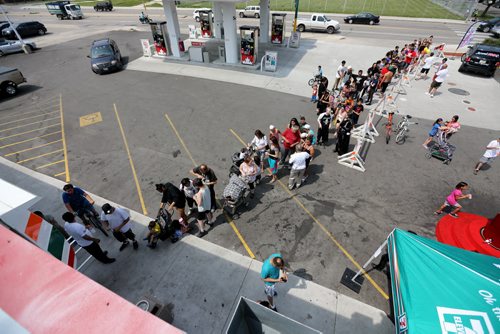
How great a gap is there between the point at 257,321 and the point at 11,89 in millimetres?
19869

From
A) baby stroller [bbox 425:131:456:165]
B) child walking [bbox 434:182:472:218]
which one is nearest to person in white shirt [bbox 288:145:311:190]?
child walking [bbox 434:182:472:218]

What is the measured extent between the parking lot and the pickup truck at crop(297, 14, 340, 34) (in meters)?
17.6

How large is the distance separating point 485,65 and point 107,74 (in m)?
26.5

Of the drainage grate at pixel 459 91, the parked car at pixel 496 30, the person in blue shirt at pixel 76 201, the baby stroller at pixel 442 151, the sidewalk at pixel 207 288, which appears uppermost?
the person in blue shirt at pixel 76 201

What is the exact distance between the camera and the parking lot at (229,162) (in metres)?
6.56

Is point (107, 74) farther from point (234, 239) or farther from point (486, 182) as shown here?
point (486, 182)

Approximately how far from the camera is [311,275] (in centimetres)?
571

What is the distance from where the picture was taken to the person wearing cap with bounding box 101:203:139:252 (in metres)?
5.47

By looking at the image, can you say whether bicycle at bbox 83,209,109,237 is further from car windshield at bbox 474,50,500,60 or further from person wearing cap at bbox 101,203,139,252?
car windshield at bbox 474,50,500,60

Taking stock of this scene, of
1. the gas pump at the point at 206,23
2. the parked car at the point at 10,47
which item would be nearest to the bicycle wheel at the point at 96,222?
the gas pump at the point at 206,23

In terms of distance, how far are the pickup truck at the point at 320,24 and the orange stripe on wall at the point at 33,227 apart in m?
30.1

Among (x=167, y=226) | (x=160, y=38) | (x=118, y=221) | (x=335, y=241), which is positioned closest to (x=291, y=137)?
(x=335, y=241)

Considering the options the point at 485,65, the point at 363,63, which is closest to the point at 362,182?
the point at 363,63

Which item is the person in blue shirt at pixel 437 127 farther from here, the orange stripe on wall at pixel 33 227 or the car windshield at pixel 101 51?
the car windshield at pixel 101 51
